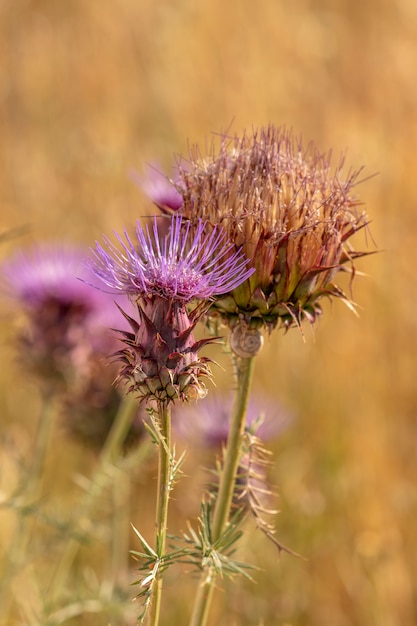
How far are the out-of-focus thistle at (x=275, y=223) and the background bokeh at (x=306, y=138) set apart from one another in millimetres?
500

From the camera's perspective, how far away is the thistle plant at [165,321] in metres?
1.40

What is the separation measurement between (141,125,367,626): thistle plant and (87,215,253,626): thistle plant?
0.06 meters

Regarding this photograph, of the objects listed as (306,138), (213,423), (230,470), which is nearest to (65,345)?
(213,423)

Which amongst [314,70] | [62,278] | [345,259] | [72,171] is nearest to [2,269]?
[62,278]

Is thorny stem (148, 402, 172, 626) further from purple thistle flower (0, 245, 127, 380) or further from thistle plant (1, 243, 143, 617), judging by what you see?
purple thistle flower (0, 245, 127, 380)

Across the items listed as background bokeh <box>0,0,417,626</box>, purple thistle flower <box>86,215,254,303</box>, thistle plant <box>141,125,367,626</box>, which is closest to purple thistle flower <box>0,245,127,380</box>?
background bokeh <box>0,0,417,626</box>

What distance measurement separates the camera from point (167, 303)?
1467 millimetres

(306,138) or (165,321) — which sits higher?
(306,138)

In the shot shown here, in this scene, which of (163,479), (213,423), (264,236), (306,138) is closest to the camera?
(163,479)

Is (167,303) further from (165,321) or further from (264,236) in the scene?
(264,236)

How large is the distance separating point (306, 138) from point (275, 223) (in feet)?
11.5

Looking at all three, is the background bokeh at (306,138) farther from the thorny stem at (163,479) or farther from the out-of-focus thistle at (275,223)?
the thorny stem at (163,479)

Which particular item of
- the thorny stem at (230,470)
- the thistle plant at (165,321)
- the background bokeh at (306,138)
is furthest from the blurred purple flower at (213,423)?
the thistle plant at (165,321)

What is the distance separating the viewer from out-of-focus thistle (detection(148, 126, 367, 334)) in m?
1.54
